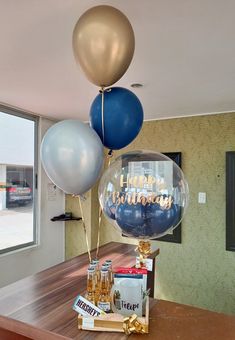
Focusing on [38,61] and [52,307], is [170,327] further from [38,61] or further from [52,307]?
[38,61]

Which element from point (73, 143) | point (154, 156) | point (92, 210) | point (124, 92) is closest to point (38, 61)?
point (124, 92)

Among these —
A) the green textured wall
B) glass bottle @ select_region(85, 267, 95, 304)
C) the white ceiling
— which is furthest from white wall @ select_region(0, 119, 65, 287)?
glass bottle @ select_region(85, 267, 95, 304)

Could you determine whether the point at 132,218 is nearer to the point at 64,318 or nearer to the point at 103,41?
the point at 64,318

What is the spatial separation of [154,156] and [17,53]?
1.09 metres

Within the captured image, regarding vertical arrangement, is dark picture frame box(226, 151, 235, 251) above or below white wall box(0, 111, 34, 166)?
below

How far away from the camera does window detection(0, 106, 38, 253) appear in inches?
113

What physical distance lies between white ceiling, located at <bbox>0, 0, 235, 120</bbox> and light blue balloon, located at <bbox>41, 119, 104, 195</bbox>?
57cm

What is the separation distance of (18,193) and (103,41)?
92.4 inches

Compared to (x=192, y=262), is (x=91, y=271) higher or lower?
higher

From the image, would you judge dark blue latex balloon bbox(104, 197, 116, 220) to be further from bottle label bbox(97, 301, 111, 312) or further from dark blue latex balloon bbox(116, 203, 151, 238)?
bottle label bbox(97, 301, 111, 312)

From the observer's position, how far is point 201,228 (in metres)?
3.04

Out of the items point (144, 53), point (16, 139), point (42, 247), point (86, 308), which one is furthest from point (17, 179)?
point (86, 308)

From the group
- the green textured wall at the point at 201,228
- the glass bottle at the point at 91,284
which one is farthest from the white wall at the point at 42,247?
the glass bottle at the point at 91,284

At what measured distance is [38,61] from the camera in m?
1.76
